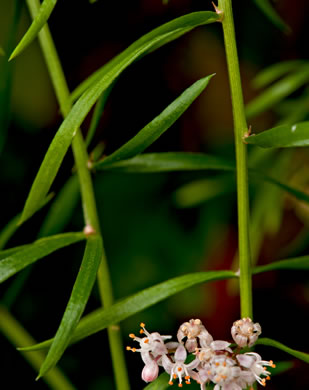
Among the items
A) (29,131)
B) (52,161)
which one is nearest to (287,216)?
(29,131)

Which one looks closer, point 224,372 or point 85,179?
point 224,372

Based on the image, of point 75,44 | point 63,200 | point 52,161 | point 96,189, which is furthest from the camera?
point 96,189

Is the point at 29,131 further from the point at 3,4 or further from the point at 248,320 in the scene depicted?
the point at 248,320

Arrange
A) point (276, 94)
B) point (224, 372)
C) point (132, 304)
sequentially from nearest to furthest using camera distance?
point (224, 372) → point (132, 304) → point (276, 94)

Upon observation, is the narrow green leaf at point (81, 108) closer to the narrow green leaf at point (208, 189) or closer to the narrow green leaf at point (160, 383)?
the narrow green leaf at point (160, 383)

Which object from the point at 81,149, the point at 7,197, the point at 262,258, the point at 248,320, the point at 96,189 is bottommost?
the point at 248,320

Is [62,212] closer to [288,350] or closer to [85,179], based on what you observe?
[85,179]

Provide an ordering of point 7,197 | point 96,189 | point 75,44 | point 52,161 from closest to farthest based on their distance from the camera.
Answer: point 52,161
point 7,197
point 75,44
point 96,189

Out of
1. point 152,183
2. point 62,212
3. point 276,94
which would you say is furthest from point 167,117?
point 152,183
